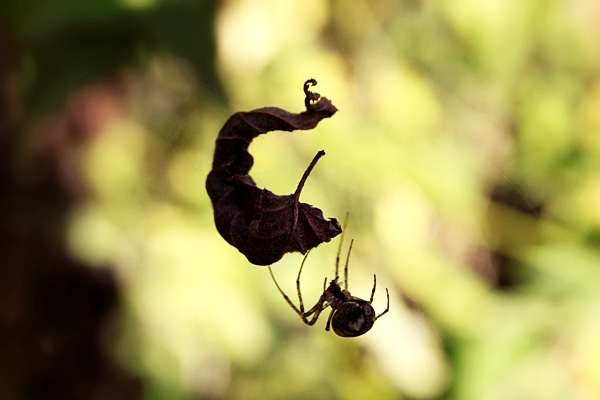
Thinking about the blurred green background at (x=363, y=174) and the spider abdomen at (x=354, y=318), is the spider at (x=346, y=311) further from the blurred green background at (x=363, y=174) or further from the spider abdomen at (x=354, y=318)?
the blurred green background at (x=363, y=174)

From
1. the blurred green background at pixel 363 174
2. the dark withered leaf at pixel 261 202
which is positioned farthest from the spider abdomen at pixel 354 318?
the blurred green background at pixel 363 174

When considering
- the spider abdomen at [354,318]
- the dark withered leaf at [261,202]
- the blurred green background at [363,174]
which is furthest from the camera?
the blurred green background at [363,174]

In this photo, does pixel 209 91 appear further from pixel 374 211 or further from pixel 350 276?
pixel 350 276

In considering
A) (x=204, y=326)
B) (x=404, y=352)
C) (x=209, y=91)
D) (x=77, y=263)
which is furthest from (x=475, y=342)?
(x=77, y=263)

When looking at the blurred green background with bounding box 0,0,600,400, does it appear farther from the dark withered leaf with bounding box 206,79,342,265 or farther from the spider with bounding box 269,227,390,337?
the dark withered leaf with bounding box 206,79,342,265

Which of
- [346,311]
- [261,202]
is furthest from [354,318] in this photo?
[261,202]

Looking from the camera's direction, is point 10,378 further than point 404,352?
Yes
